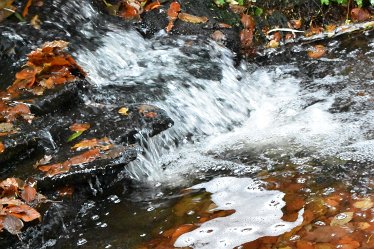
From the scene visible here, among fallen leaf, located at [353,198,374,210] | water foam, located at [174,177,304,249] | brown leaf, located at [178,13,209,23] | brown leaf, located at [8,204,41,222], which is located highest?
brown leaf, located at [178,13,209,23]

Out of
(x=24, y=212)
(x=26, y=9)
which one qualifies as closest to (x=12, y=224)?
(x=24, y=212)

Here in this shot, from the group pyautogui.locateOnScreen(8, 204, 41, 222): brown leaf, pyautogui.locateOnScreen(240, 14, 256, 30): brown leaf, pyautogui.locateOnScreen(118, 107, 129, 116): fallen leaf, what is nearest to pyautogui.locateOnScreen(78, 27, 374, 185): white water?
pyautogui.locateOnScreen(118, 107, 129, 116): fallen leaf

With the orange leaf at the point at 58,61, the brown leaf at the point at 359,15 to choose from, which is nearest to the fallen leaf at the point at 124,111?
the orange leaf at the point at 58,61

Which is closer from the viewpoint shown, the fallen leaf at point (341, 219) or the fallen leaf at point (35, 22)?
the fallen leaf at point (341, 219)

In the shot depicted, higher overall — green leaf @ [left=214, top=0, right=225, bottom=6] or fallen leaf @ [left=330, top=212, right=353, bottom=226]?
green leaf @ [left=214, top=0, right=225, bottom=6]

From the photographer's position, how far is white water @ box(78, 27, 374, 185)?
15.7 feet

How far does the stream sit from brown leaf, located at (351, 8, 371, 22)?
1.66ft

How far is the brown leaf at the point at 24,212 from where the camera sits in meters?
3.71

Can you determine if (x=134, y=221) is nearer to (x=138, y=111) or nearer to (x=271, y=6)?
(x=138, y=111)

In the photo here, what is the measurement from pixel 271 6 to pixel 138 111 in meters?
4.06

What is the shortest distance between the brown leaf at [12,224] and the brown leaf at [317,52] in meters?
5.14

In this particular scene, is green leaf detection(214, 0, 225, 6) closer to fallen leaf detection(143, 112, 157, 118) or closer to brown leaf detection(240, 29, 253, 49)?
brown leaf detection(240, 29, 253, 49)

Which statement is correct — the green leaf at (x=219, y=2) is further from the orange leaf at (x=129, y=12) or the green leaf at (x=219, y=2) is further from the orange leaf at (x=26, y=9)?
the orange leaf at (x=26, y=9)

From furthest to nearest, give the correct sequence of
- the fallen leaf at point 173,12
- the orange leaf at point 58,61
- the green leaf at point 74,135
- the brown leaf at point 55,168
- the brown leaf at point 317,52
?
the fallen leaf at point 173,12 → the brown leaf at point 317,52 → the orange leaf at point 58,61 → the green leaf at point 74,135 → the brown leaf at point 55,168
